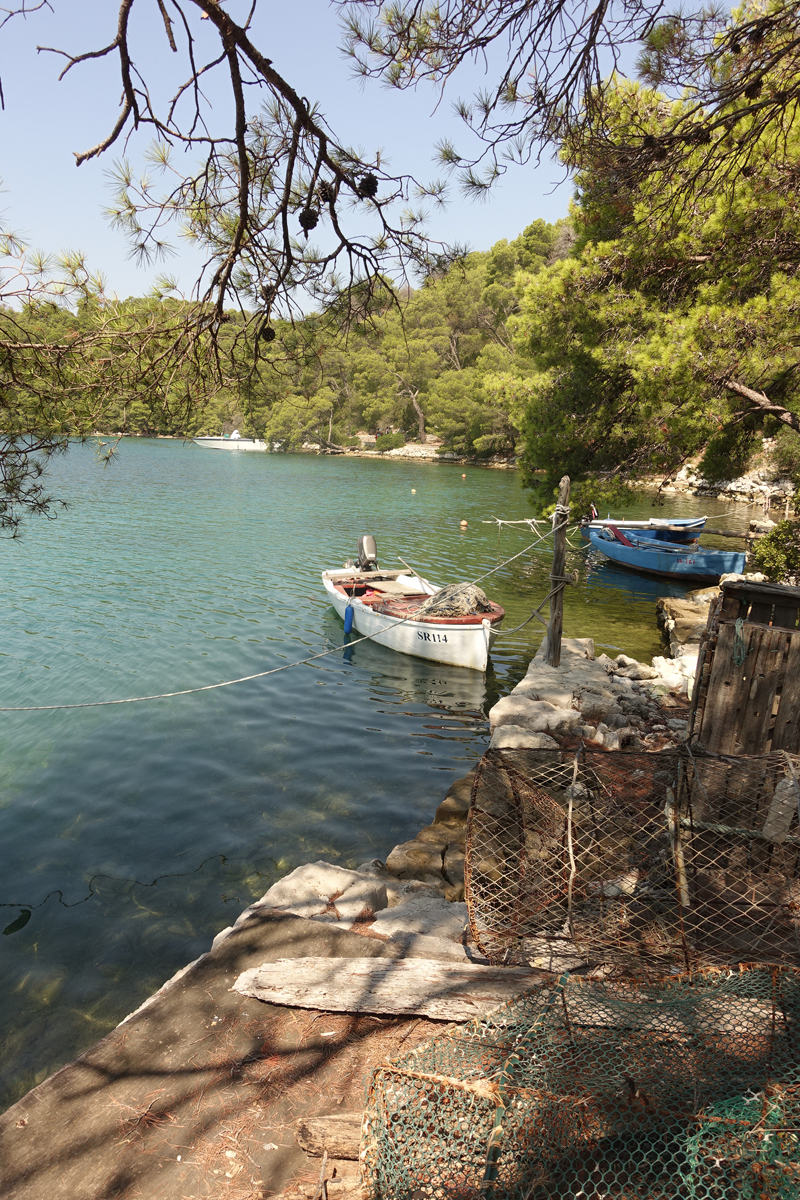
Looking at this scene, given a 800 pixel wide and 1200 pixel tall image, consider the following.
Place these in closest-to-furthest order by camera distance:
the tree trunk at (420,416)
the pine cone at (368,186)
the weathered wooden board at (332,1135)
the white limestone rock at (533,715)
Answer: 1. the weathered wooden board at (332,1135)
2. the pine cone at (368,186)
3. the white limestone rock at (533,715)
4. the tree trunk at (420,416)

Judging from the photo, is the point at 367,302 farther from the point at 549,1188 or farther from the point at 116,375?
the point at 549,1188

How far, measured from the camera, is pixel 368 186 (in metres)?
4.12

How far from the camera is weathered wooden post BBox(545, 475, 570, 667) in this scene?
1023 cm

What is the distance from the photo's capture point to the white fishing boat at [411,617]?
1209cm

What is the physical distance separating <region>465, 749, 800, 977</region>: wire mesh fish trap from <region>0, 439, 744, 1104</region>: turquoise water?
8.29ft

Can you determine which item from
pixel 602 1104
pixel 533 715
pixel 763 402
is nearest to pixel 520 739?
pixel 533 715

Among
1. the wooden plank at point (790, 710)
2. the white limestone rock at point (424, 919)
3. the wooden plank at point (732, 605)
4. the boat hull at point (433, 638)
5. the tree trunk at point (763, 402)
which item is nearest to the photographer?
the white limestone rock at point (424, 919)

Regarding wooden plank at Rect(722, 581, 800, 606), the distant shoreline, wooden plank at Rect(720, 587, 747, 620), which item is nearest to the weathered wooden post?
wooden plank at Rect(720, 587, 747, 620)

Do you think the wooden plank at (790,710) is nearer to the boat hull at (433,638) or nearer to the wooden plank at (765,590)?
the wooden plank at (765,590)

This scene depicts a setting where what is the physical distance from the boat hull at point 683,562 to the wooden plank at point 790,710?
49.1ft

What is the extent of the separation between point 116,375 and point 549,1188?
467 cm

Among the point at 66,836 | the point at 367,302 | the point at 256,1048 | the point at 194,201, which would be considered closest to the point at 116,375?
the point at 194,201

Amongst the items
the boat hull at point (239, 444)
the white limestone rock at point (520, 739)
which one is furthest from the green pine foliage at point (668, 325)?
A: the boat hull at point (239, 444)

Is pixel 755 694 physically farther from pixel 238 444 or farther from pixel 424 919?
pixel 238 444
